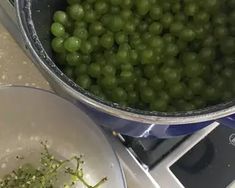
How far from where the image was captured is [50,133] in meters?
0.70

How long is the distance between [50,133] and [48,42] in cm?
14

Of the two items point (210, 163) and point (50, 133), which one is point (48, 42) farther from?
point (210, 163)

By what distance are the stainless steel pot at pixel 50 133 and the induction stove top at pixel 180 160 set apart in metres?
0.03

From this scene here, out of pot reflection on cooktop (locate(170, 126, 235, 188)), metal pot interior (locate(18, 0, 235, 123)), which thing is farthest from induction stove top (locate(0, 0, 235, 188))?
metal pot interior (locate(18, 0, 235, 123))

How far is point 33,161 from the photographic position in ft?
2.27

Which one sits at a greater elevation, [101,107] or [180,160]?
[101,107]

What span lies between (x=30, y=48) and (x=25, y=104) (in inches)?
6.4

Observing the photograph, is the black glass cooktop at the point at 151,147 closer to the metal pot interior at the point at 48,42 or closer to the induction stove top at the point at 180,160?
the induction stove top at the point at 180,160

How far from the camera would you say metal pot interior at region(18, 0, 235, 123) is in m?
0.52

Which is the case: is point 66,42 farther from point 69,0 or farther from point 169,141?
point 169,141

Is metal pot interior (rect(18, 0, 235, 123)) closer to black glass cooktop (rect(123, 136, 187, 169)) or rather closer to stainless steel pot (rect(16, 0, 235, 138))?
stainless steel pot (rect(16, 0, 235, 138))

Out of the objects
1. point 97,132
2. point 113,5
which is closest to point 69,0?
point 113,5

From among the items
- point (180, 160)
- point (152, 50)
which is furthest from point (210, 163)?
point (152, 50)

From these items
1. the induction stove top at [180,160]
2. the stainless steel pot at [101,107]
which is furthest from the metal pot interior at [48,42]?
the induction stove top at [180,160]
